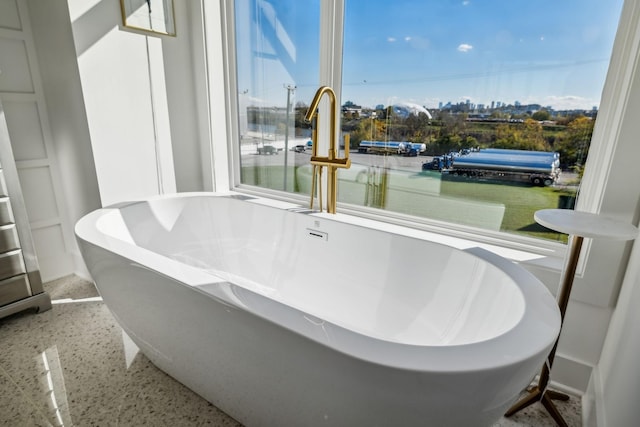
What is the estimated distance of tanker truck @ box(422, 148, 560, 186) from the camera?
1510 millimetres

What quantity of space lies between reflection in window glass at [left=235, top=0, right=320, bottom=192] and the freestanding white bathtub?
1.54 ft

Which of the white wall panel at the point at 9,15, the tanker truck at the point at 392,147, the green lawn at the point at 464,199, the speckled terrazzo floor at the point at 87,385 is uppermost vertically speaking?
the white wall panel at the point at 9,15

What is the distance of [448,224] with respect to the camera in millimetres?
1806

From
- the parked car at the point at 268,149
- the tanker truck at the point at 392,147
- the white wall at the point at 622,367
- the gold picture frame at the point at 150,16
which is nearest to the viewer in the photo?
the white wall at the point at 622,367

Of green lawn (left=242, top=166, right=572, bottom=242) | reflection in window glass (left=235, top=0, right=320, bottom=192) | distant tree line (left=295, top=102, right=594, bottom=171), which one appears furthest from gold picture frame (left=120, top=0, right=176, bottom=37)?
green lawn (left=242, top=166, right=572, bottom=242)

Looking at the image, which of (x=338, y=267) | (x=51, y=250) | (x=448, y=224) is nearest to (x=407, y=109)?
(x=448, y=224)

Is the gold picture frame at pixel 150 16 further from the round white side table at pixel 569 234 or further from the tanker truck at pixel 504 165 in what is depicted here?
the round white side table at pixel 569 234

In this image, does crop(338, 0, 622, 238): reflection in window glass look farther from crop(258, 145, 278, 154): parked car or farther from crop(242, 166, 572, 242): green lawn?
crop(258, 145, 278, 154): parked car

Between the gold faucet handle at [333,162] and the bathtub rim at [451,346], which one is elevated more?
the gold faucet handle at [333,162]

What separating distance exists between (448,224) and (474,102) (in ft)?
1.97

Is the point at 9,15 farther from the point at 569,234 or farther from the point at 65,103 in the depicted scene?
the point at 569,234

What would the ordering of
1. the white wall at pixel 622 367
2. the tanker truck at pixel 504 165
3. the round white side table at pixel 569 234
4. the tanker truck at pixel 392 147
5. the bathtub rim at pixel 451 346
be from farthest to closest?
the tanker truck at pixel 392 147
the tanker truck at pixel 504 165
the round white side table at pixel 569 234
the white wall at pixel 622 367
the bathtub rim at pixel 451 346

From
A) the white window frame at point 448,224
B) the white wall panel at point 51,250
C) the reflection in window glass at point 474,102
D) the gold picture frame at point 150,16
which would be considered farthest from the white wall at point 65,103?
the reflection in window glass at point 474,102

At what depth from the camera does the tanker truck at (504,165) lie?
151 centimetres
